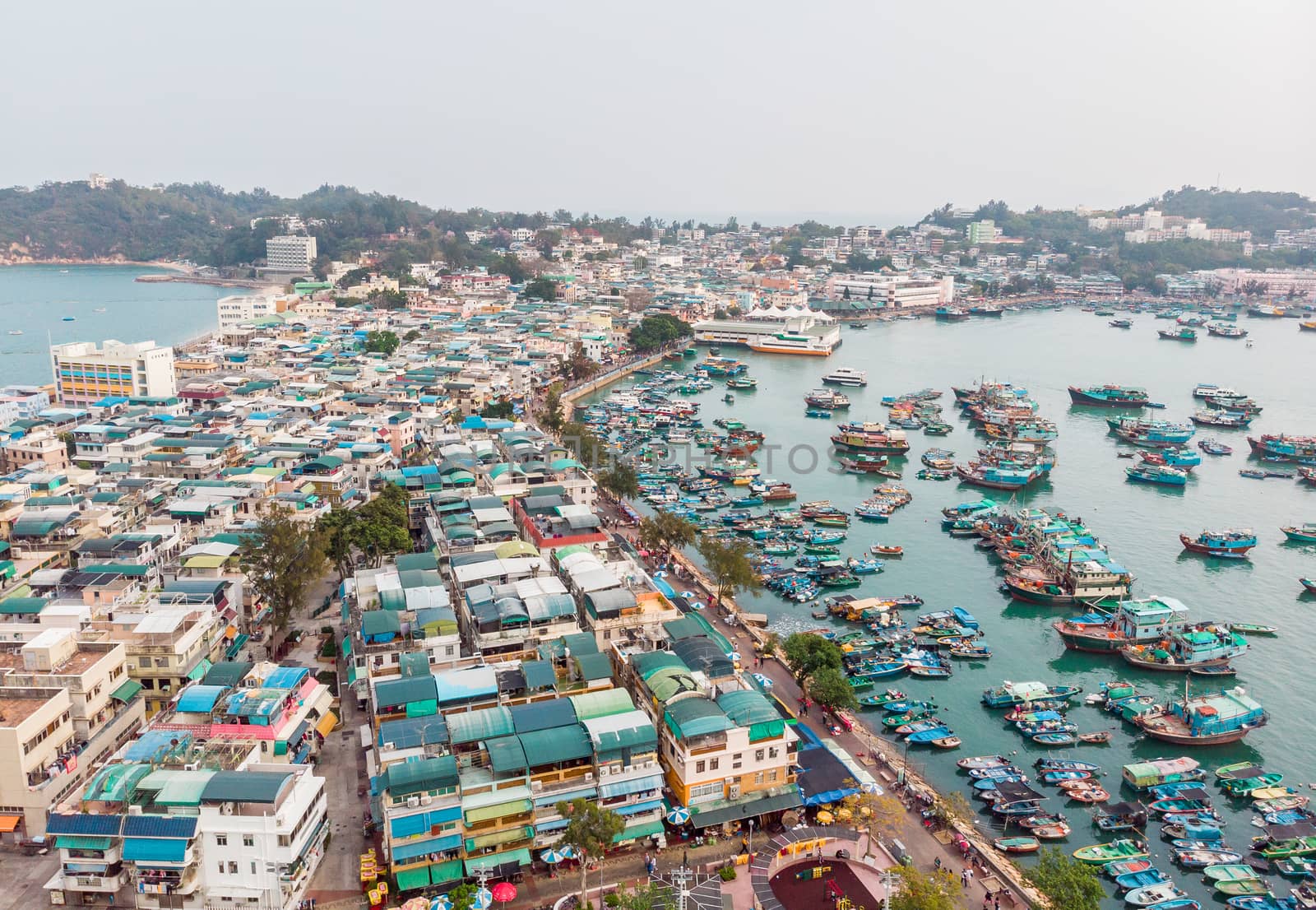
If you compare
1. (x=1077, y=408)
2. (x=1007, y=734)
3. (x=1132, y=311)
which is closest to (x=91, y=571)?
(x=1007, y=734)

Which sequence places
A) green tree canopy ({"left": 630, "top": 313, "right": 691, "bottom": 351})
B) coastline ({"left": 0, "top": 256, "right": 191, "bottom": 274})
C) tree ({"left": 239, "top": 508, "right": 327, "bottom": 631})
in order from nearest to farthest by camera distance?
tree ({"left": 239, "top": 508, "right": 327, "bottom": 631}), green tree canopy ({"left": 630, "top": 313, "right": 691, "bottom": 351}), coastline ({"left": 0, "top": 256, "right": 191, "bottom": 274})

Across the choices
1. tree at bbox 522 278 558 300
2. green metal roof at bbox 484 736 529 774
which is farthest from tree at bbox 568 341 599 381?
green metal roof at bbox 484 736 529 774

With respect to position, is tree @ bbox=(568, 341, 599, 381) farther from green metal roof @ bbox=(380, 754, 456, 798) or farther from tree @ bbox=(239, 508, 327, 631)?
green metal roof @ bbox=(380, 754, 456, 798)

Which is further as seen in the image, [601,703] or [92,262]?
[92,262]

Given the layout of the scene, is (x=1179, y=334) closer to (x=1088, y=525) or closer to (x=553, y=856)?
(x=1088, y=525)

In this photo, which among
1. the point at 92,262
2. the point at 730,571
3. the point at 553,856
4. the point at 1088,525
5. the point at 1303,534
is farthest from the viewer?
the point at 92,262

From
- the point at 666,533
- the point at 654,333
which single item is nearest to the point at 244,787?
the point at 666,533

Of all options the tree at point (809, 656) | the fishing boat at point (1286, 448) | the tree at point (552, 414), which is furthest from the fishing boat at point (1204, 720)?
the fishing boat at point (1286, 448)
